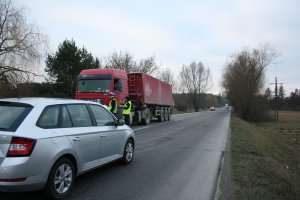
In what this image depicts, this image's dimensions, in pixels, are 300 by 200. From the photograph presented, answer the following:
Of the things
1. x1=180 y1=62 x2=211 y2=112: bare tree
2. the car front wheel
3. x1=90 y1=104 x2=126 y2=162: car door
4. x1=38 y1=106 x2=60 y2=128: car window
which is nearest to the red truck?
the car front wheel

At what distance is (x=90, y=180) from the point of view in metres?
6.70

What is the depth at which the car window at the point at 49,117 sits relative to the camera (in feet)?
17.3

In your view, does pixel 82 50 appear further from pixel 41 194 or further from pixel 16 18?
pixel 41 194

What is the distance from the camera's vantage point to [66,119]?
5879mm

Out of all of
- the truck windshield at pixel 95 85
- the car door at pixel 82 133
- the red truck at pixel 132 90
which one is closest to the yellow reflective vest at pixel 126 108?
the red truck at pixel 132 90

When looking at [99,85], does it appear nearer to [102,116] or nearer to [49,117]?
[102,116]

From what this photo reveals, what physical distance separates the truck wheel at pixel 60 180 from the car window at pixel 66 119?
59cm

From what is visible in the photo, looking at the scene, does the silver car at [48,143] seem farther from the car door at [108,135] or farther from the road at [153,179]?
the road at [153,179]

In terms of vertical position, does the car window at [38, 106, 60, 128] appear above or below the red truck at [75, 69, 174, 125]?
below

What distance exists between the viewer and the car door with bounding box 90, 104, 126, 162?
22.4 ft

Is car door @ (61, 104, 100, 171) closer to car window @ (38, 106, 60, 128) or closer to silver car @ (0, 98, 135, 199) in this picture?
silver car @ (0, 98, 135, 199)

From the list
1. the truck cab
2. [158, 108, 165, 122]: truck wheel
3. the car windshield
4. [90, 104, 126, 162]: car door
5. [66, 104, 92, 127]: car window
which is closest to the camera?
the car windshield

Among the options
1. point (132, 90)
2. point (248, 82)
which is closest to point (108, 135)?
point (132, 90)

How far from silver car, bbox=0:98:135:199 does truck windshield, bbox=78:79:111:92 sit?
38.1 feet
